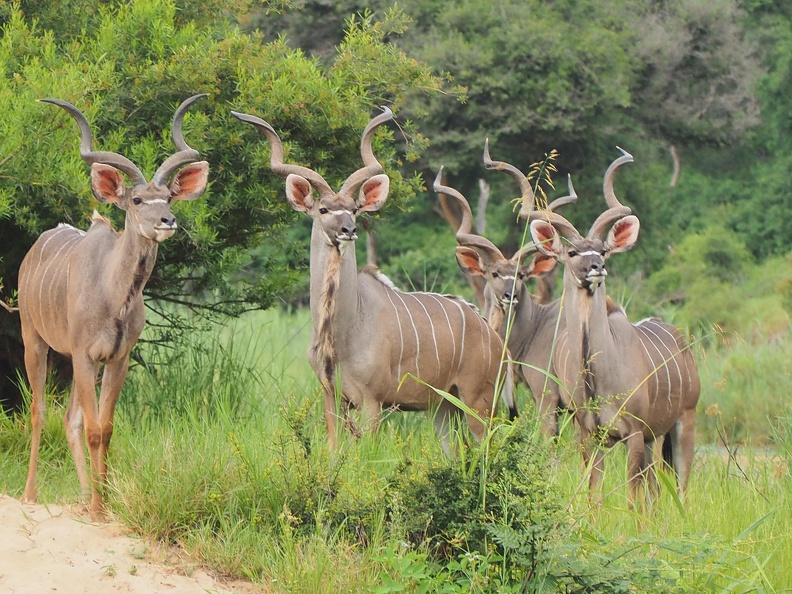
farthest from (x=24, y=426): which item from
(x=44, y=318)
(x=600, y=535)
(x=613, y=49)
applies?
(x=613, y=49)

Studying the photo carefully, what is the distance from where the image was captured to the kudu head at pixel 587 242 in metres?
5.73

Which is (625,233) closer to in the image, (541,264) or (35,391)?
(541,264)

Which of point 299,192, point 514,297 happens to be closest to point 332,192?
point 299,192

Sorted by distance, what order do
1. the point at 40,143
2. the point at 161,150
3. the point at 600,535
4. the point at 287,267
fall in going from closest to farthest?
the point at 600,535
the point at 40,143
the point at 161,150
the point at 287,267

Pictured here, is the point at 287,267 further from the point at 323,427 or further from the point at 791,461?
the point at 791,461

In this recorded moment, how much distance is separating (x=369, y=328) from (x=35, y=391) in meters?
1.56

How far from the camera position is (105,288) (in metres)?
4.91

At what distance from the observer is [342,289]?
5.74m

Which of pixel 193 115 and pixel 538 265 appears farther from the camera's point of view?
pixel 538 265

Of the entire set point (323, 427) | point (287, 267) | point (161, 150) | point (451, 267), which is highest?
point (161, 150)

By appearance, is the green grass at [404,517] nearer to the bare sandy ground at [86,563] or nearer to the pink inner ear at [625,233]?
the bare sandy ground at [86,563]

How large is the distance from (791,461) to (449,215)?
24.1 ft

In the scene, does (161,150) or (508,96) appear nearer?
(161,150)

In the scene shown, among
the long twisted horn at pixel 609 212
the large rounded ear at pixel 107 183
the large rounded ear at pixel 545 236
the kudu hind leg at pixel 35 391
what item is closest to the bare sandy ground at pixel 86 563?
the kudu hind leg at pixel 35 391
